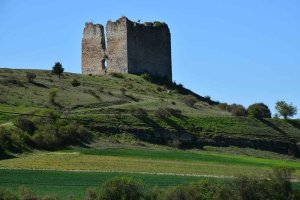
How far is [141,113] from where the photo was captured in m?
69.6

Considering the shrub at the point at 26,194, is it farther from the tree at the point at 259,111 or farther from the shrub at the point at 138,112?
the tree at the point at 259,111

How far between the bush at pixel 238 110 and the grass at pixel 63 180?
27.4 m

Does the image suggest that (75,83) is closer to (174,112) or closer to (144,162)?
(174,112)

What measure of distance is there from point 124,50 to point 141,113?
14.6 meters

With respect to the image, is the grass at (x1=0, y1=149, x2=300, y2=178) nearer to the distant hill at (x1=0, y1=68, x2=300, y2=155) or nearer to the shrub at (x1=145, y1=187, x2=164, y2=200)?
the distant hill at (x1=0, y1=68, x2=300, y2=155)

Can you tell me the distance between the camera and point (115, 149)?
196ft

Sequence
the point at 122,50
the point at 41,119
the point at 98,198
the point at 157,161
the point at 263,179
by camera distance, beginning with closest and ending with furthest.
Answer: the point at 98,198 < the point at 263,179 < the point at 157,161 < the point at 41,119 < the point at 122,50

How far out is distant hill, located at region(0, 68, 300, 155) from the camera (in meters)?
66.4

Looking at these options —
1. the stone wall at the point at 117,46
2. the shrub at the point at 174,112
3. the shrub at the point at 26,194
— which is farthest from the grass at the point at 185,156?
the stone wall at the point at 117,46

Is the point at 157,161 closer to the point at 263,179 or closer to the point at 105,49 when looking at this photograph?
the point at 263,179

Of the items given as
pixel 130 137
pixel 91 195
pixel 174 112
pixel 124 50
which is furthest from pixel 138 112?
pixel 91 195

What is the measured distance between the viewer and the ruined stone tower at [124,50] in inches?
3297

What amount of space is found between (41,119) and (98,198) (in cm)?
2318

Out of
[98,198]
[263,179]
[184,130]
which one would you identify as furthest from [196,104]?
[98,198]
